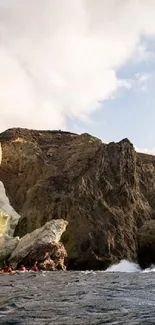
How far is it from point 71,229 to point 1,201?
16037 mm

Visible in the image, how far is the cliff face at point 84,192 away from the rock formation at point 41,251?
427 inches

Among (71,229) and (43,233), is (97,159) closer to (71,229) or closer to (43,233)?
(71,229)

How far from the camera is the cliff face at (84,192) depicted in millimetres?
63844

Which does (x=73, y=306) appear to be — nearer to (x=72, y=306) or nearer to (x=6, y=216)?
(x=72, y=306)

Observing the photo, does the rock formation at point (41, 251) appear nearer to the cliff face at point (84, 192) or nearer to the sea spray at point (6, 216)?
the sea spray at point (6, 216)

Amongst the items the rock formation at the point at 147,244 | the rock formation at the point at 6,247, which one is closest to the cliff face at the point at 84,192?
the rock formation at the point at 147,244

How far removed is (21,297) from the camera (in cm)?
2414

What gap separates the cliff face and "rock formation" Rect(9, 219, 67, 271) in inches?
427

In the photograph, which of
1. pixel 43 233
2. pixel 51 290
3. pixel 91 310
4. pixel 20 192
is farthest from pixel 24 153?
pixel 91 310

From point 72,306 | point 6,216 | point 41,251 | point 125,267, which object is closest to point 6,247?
point 41,251

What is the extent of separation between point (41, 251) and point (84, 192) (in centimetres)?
2208

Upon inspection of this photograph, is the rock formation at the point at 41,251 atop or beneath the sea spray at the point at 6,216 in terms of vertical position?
beneath

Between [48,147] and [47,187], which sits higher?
[48,147]

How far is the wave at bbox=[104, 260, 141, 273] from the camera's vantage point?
2340 inches
